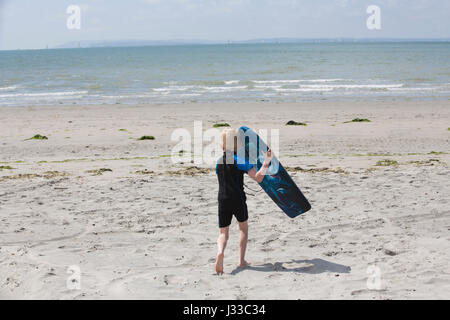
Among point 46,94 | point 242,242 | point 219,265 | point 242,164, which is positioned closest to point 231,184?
point 242,164

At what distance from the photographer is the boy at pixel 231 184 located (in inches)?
200

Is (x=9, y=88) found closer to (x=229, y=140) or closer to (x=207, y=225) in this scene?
(x=207, y=225)

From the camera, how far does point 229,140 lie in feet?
16.5

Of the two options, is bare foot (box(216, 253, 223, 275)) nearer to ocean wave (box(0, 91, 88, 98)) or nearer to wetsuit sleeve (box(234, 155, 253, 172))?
wetsuit sleeve (box(234, 155, 253, 172))

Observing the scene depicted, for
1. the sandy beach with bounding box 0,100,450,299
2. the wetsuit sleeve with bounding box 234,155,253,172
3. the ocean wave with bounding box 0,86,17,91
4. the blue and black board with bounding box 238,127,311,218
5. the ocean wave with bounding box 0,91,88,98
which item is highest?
the ocean wave with bounding box 0,86,17,91

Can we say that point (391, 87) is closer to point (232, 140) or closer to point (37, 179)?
point (37, 179)

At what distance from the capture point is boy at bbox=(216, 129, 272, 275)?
509cm

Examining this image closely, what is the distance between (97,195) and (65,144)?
6201mm

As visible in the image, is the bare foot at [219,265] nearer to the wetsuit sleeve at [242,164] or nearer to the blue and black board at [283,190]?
the wetsuit sleeve at [242,164]

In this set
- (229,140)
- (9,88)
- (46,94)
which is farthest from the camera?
(9,88)

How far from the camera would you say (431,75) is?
4234 centimetres

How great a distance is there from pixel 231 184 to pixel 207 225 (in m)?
1.74

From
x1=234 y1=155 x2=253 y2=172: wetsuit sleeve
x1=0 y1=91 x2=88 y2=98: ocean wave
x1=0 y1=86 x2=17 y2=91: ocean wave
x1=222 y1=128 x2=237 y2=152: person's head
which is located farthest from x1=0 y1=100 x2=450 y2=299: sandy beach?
x1=0 y1=86 x2=17 y2=91: ocean wave

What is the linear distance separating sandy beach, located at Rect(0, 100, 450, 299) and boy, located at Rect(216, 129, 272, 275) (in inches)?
13.1
